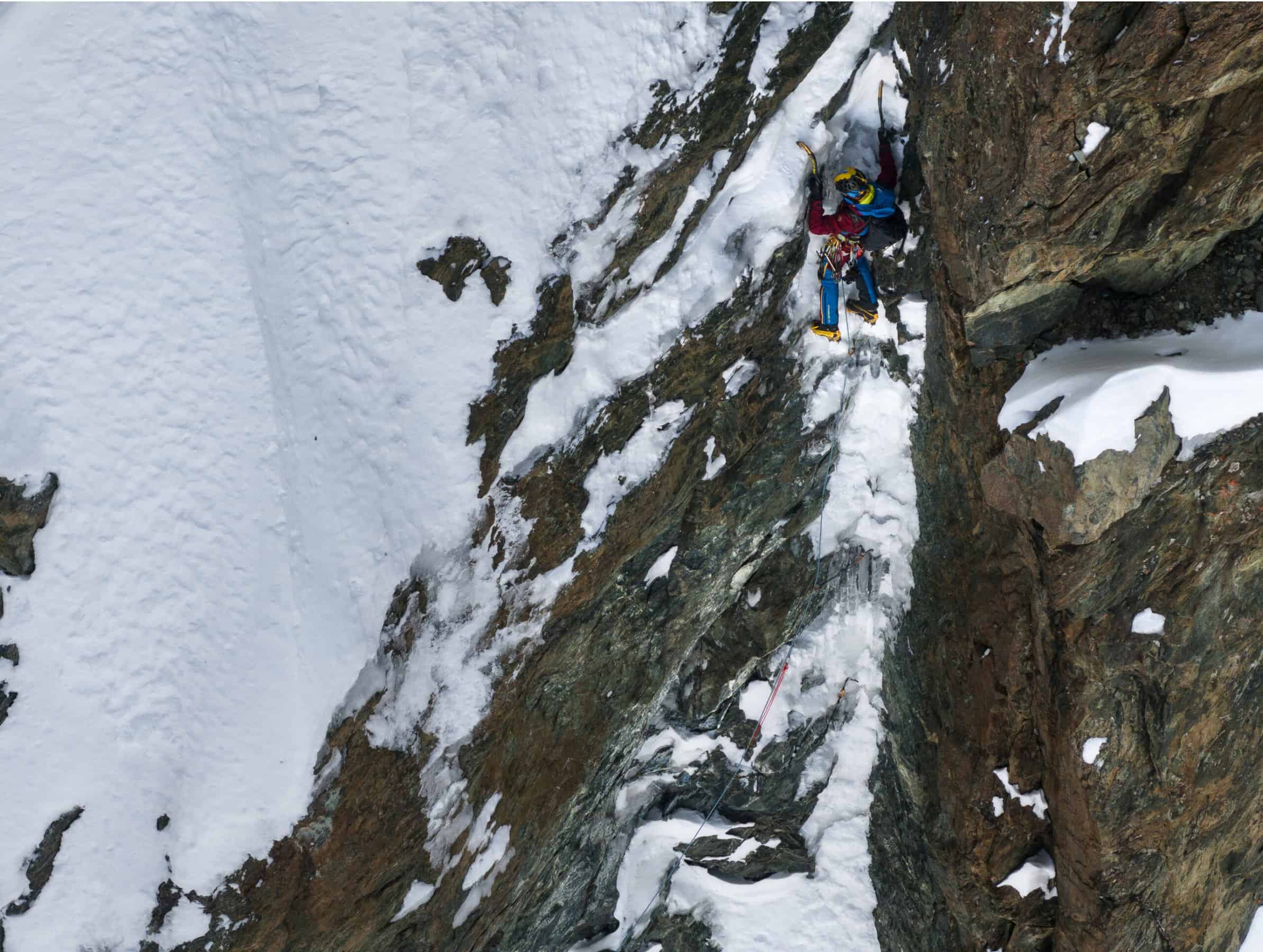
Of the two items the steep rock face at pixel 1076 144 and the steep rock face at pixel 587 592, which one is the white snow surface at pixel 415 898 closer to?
the steep rock face at pixel 587 592

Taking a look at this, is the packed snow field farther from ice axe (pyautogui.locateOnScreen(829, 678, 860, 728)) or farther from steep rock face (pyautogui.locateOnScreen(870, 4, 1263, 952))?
ice axe (pyautogui.locateOnScreen(829, 678, 860, 728))

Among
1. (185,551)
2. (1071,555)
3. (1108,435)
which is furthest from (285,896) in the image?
(1108,435)

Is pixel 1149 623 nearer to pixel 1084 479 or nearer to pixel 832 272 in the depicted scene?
pixel 1084 479

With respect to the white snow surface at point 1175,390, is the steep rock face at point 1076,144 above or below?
above

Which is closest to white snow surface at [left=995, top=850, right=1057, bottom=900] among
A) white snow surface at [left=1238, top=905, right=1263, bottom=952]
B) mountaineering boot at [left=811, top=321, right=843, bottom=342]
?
white snow surface at [left=1238, top=905, right=1263, bottom=952]

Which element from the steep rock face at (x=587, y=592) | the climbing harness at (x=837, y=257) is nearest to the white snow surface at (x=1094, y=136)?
the climbing harness at (x=837, y=257)

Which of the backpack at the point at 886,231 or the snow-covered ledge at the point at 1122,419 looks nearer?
the snow-covered ledge at the point at 1122,419

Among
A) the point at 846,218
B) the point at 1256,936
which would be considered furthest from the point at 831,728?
the point at 846,218

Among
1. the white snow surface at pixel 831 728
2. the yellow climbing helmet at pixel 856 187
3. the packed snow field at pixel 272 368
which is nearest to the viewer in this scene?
the packed snow field at pixel 272 368
